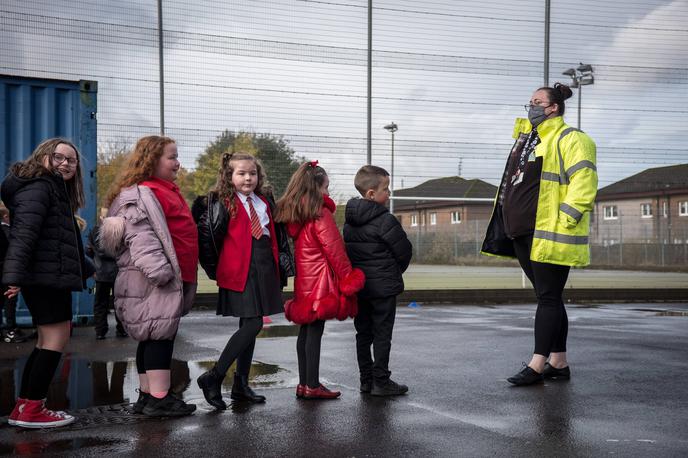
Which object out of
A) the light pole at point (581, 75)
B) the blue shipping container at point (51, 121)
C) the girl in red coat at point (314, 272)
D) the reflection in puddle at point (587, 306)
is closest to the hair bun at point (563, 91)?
the girl in red coat at point (314, 272)

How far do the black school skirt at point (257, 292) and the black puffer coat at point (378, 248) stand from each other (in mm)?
633

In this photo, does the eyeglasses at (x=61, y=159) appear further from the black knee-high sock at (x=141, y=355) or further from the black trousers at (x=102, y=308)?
the black trousers at (x=102, y=308)

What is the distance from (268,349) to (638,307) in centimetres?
811

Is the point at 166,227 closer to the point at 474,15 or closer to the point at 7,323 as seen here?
the point at 7,323

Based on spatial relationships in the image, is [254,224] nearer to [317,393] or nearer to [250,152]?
[317,393]

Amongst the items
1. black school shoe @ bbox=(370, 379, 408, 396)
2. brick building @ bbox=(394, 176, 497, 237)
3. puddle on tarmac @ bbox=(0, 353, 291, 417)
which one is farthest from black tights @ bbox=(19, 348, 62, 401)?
brick building @ bbox=(394, 176, 497, 237)

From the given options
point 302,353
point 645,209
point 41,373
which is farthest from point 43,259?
point 645,209

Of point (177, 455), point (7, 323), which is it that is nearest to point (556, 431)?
point (177, 455)

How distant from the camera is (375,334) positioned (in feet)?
17.5

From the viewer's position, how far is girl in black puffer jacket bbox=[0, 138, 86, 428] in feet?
14.2

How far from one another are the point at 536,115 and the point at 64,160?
3.25 m

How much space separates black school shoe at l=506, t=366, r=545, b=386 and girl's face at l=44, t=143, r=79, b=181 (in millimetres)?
3154

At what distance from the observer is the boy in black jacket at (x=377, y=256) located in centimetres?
524

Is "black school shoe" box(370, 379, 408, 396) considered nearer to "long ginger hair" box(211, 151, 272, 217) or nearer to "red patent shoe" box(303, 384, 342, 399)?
"red patent shoe" box(303, 384, 342, 399)
